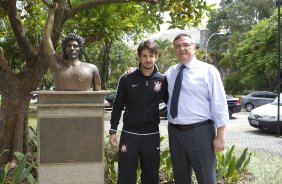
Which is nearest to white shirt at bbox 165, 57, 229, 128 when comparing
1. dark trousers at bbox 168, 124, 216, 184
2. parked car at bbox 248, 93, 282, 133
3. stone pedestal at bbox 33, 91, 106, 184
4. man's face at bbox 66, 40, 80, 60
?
dark trousers at bbox 168, 124, 216, 184

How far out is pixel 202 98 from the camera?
3.87m

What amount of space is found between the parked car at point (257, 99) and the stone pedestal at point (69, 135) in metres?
19.2

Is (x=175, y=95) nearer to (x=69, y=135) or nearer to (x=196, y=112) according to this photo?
(x=196, y=112)

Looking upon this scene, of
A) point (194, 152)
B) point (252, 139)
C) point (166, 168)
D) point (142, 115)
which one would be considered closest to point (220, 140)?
point (194, 152)

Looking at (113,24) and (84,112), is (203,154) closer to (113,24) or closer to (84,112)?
(84,112)

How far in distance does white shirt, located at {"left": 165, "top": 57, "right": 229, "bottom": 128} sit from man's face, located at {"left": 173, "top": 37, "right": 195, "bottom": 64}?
14 cm

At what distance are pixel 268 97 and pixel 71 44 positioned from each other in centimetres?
1993

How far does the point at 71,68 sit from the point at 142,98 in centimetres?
97

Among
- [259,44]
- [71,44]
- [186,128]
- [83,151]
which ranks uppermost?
[259,44]

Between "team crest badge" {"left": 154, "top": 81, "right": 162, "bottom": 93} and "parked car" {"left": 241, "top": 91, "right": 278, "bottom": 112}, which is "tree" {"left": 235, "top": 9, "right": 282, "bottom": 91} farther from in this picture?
"team crest badge" {"left": 154, "top": 81, "right": 162, "bottom": 93}

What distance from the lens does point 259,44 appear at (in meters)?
26.7

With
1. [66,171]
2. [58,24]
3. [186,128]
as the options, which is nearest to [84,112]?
[66,171]

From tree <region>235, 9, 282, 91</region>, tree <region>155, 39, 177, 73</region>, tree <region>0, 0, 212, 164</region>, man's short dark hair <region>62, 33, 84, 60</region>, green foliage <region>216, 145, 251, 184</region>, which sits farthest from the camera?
tree <region>155, 39, 177, 73</region>

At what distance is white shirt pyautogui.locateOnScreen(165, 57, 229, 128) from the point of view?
3793 mm
